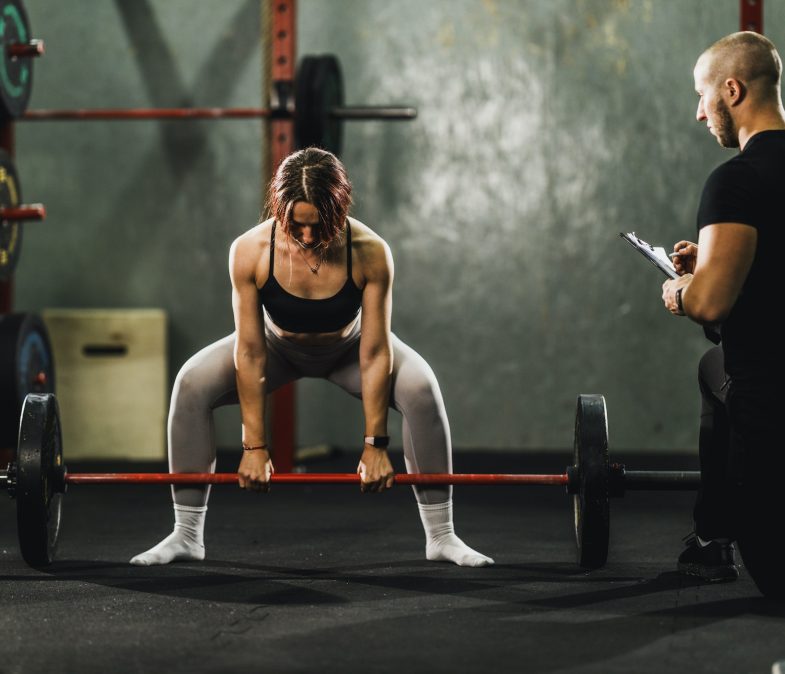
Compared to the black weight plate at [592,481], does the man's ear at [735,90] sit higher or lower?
higher

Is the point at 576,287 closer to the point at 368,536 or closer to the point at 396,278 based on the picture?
the point at 396,278

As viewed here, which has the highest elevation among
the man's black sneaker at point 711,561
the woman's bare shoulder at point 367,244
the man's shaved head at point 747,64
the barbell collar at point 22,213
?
the man's shaved head at point 747,64

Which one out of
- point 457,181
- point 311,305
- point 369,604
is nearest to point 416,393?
point 311,305

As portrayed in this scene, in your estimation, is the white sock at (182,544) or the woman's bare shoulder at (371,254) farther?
the white sock at (182,544)

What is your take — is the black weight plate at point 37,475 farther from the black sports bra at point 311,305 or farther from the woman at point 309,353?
the black sports bra at point 311,305

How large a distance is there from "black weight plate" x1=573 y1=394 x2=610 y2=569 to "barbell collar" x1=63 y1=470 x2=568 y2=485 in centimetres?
9

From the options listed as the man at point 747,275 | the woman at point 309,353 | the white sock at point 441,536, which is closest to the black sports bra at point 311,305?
the woman at point 309,353

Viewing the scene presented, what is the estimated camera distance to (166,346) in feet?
18.4

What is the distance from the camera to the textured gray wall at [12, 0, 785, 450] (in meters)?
5.63

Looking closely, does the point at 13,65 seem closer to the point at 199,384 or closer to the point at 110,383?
the point at 110,383

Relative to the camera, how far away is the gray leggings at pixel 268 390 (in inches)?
115

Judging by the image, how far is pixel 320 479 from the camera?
270cm

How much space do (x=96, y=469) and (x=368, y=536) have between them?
2012 millimetres

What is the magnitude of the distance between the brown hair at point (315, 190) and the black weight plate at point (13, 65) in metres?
2.11
